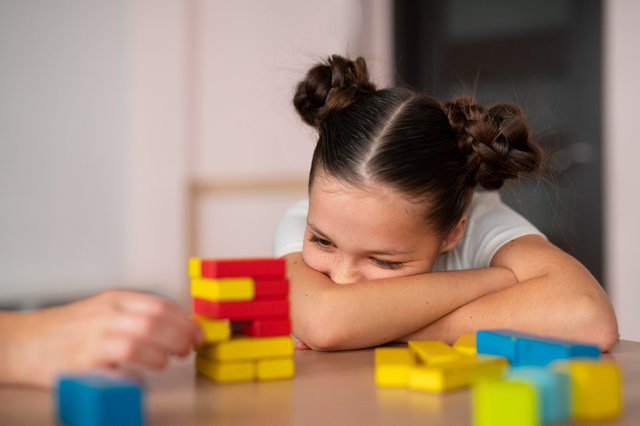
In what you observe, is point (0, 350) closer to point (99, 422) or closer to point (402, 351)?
point (99, 422)

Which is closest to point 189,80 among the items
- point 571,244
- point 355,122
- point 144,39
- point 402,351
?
point 144,39

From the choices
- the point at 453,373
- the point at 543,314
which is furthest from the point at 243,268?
the point at 543,314

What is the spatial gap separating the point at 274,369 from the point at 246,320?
0.06 metres

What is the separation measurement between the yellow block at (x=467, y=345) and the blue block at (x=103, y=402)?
0.41m

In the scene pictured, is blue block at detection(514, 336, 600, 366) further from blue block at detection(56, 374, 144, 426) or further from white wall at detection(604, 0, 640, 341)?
white wall at detection(604, 0, 640, 341)

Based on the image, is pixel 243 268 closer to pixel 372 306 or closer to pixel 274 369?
pixel 274 369

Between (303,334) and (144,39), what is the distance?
8.98ft

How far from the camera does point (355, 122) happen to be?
130 cm

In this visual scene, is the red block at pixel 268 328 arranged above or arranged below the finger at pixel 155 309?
below

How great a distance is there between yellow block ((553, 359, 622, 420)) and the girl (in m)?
0.42

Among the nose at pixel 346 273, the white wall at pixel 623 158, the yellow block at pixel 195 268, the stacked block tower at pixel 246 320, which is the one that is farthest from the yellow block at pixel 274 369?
the white wall at pixel 623 158

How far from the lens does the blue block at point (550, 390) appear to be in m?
0.65

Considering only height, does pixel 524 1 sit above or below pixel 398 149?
above

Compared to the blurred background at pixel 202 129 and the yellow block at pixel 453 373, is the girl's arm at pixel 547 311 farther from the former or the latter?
the blurred background at pixel 202 129
